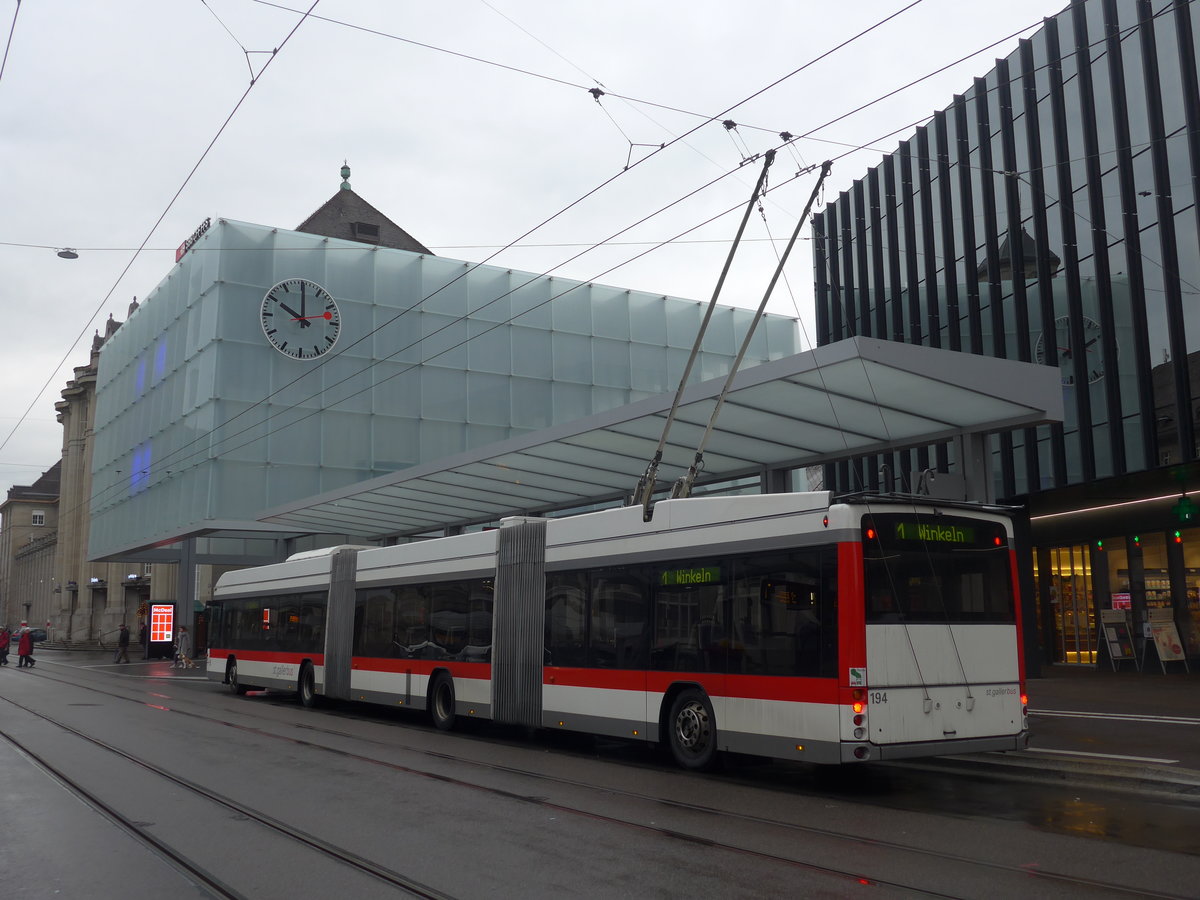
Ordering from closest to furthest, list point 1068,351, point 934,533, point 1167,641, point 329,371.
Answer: point 934,533 → point 1167,641 → point 1068,351 → point 329,371

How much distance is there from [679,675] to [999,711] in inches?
130

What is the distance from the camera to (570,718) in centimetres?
1373

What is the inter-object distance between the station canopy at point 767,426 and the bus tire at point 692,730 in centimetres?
466

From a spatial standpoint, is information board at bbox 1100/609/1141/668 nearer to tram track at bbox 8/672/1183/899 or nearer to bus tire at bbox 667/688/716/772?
bus tire at bbox 667/688/716/772

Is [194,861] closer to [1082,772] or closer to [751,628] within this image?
[751,628]

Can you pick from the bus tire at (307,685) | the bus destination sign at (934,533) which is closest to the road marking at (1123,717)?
the bus destination sign at (934,533)

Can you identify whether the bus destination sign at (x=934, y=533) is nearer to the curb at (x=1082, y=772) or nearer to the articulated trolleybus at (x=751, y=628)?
the articulated trolleybus at (x=751, y=628)

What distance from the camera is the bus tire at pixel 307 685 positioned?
21413mm

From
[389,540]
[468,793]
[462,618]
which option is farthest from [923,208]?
[468,793]

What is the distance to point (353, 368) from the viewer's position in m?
38.4

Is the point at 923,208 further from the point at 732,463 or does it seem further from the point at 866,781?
the point at 866,781

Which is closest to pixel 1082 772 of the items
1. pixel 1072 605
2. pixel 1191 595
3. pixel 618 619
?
pixel 618 619

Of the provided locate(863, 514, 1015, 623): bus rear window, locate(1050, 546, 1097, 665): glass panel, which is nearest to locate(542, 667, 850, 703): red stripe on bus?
locate(863, 514, 1015, 623): bus rear window

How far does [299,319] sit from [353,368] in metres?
2.48
